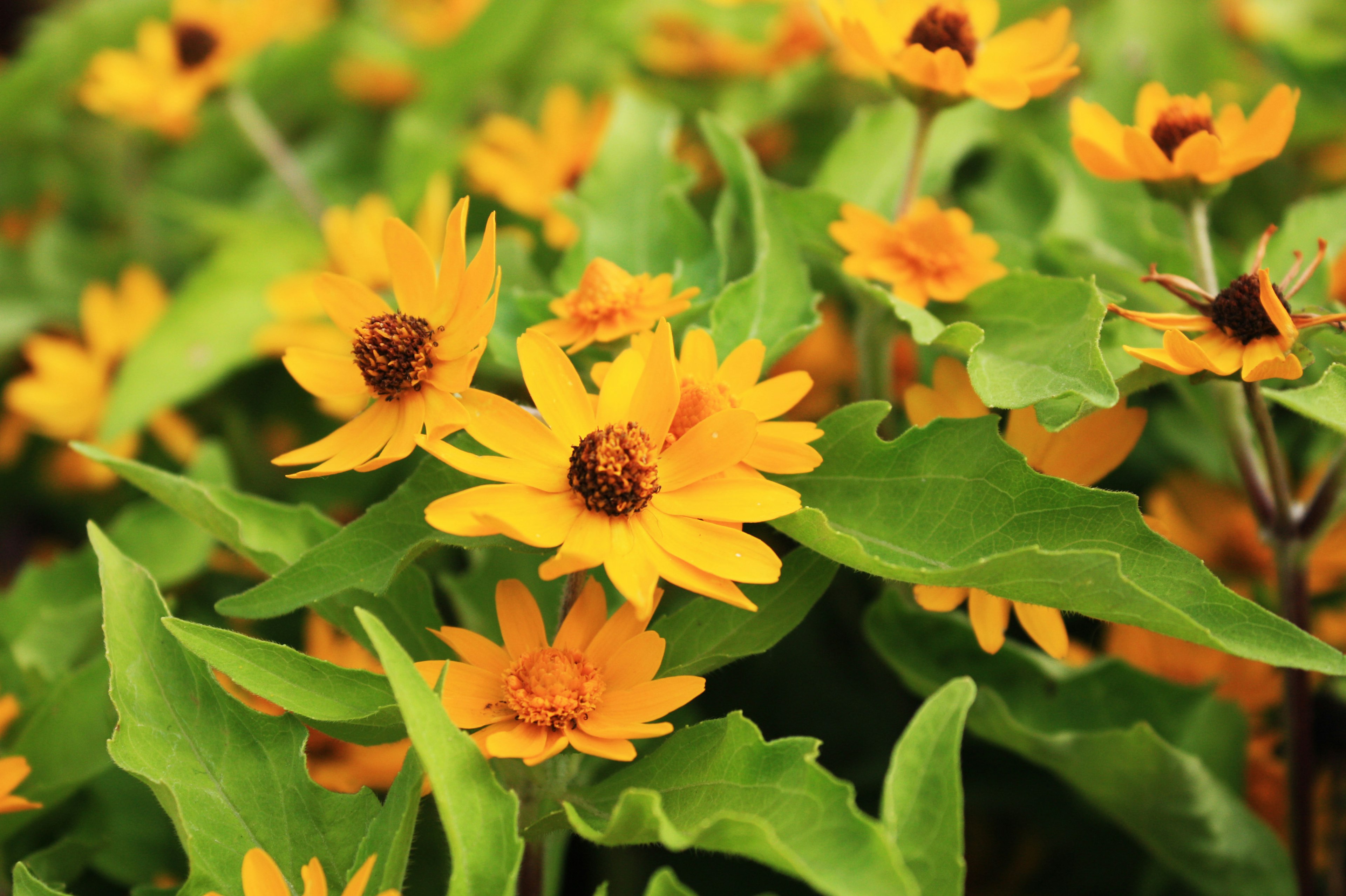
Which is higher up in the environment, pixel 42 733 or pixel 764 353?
pixel 764 353

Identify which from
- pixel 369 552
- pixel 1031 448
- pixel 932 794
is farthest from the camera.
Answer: pixel 1031 448

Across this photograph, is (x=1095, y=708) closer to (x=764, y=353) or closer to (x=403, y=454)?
(x=764, y=353)

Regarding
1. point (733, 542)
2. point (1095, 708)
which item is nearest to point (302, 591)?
point (733, 542)

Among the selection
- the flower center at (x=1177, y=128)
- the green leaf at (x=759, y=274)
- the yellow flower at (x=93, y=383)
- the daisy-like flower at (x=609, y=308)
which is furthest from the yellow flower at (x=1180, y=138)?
the yellow flower at (x=93, y=383)

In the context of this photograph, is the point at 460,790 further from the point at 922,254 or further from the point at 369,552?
the point at 922,254

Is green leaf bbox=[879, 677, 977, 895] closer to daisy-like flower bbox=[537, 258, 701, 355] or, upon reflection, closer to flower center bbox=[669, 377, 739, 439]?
flower center bbox=[669, 377, 739, 439]

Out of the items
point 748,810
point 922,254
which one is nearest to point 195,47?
point 922,254
